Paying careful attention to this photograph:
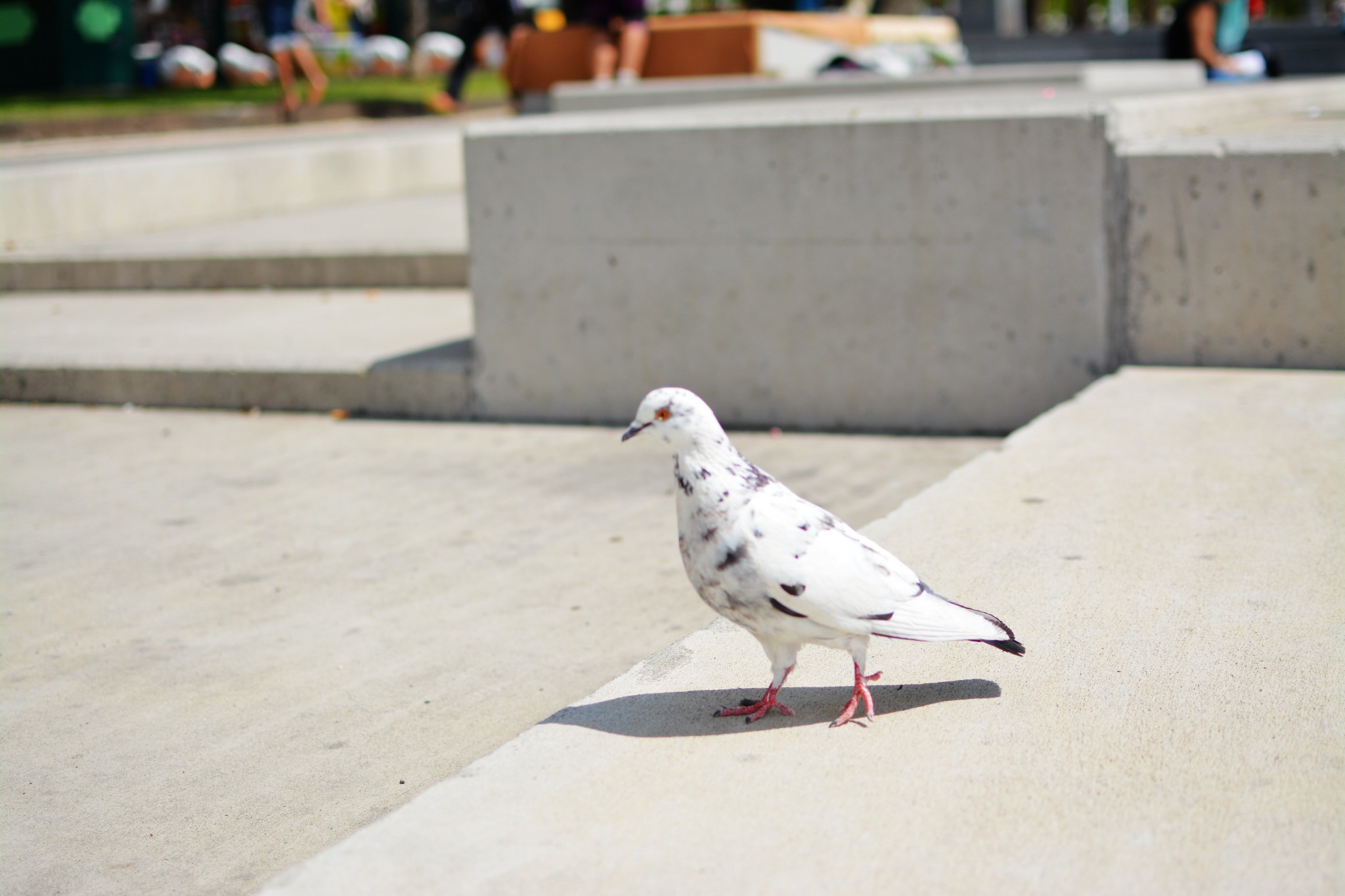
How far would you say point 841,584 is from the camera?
8.98 feet

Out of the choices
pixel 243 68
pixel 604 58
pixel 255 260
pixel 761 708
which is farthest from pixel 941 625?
pixel 243 68

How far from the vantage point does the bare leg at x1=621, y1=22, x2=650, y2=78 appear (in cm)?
1531

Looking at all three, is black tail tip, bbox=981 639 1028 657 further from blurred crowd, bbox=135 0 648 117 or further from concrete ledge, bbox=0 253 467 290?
blurred crowd, bbox=135 0 648 117

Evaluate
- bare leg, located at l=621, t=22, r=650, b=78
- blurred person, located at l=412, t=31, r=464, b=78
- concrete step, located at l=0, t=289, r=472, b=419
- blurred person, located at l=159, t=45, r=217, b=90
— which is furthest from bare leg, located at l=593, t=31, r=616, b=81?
blurred person, located at l=412, t=31, r=464, b=78

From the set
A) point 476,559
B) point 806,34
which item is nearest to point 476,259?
point 476,559

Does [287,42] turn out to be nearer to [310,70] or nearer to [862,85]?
[310,70]

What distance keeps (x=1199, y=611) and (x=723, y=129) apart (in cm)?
361

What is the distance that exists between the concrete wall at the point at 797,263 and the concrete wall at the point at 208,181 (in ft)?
15.9

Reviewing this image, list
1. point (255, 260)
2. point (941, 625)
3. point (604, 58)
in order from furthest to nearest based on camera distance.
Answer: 1. point (604, 58)
2. point (255, 260)
3. point (941, 625)

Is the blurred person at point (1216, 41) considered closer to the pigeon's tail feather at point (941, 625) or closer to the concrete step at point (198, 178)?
the concrete step at point (198, 178)

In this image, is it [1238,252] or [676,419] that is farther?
[1238,252]

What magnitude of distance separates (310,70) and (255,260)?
951cm

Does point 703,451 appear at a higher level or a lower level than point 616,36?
lower

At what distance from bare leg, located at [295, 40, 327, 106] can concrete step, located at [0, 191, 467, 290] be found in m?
7.16
